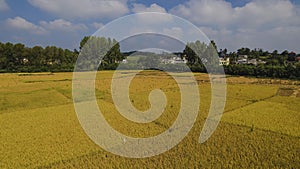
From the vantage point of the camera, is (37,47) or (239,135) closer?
(239,135)

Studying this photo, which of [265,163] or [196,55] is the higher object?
[196,55]

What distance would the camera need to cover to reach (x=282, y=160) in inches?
248

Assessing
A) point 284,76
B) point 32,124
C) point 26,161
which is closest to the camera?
point 26,161

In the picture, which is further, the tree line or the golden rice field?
the tree line

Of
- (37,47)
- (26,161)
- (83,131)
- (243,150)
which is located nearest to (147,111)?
(83,131)

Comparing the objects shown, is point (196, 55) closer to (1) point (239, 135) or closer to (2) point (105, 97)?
(2) point (105, 97)

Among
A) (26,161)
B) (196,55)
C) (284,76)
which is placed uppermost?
(196,55)

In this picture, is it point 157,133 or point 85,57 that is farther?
point 85,57

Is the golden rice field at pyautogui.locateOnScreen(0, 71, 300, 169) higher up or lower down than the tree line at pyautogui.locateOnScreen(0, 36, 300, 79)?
lower down

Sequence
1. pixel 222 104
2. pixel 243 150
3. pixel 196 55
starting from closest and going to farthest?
pixel 243 150 < pixel 222 104 < pixel 196 55

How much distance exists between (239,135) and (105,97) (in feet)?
33.8

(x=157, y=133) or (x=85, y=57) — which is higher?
(x=85, y=57)

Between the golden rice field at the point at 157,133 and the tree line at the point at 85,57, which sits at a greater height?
the tree line at the point at 85,57

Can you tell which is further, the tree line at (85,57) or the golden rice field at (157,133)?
the tree line at (85,57)
